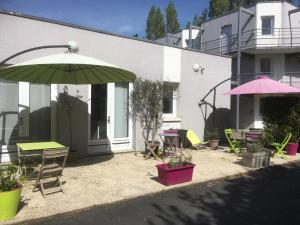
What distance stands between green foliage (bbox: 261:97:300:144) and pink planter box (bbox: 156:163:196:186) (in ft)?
20.7

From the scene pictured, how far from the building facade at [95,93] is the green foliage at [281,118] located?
2.58 m

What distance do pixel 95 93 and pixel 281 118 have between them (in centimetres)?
725

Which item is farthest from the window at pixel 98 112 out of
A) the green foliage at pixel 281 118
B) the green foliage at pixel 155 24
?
the green foliage at pixel 155 24

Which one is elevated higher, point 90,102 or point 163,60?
point 163,60

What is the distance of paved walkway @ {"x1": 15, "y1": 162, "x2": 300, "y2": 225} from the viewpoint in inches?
195

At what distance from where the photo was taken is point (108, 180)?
7.12 m

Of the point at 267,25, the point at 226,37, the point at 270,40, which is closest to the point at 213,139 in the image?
the point at 270,40

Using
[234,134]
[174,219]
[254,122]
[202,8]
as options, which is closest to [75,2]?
[234,134]

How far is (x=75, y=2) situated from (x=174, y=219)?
10536 mm

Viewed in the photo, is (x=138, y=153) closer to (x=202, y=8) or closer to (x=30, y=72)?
(x=30, y=72)

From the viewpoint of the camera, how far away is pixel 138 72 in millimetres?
10922

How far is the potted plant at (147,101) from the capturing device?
10.4 m

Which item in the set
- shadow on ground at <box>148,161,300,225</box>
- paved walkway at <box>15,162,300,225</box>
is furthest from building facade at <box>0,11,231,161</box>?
shadow on ground at <box>148,161,300,225</box>

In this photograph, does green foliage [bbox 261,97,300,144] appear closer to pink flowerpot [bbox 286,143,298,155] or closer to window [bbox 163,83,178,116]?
pink flowerpot [bbox 286,143,298,155]
